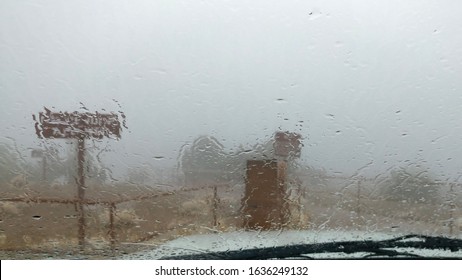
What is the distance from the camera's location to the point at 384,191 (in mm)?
2629

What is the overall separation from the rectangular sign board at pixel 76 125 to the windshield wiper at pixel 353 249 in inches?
33.9

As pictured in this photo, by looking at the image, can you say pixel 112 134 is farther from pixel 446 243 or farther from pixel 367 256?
pixel 446 243

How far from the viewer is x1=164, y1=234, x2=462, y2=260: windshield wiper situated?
97.0 inches

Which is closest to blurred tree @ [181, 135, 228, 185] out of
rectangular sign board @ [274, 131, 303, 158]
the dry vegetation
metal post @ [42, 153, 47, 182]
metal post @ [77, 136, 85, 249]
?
the dry vegetation

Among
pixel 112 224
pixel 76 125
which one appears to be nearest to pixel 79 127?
pixel 76 125

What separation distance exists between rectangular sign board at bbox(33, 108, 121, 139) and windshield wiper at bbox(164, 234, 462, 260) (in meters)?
0.86

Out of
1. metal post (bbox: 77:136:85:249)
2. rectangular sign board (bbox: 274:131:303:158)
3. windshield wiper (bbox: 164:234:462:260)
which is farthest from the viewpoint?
rectangular sign board (bbox: 274:131:303:158)

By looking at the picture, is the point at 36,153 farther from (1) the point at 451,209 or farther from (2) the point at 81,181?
(1) the point at 451,209

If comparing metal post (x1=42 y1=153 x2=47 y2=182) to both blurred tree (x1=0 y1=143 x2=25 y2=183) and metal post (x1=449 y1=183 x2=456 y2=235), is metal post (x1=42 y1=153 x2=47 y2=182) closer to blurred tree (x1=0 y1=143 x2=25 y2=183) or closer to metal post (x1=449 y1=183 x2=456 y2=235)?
blurred tree (x1=0 y1=143 x2=25 y2=183)

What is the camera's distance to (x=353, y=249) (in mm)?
2492

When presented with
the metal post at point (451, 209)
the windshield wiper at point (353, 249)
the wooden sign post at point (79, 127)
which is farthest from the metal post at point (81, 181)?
the metal post at point (451, 209)

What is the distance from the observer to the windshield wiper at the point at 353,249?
2.46 m

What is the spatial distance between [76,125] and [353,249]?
178 centimetres

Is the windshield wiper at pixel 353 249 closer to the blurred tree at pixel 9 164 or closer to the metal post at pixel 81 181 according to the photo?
the metal post at pixel 81 181
